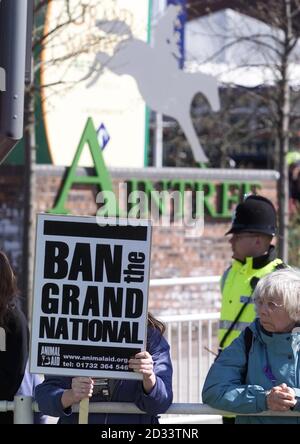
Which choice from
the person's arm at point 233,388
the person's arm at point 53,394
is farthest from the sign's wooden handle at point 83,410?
the person's arm at point 233,388

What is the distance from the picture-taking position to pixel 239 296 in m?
6.28

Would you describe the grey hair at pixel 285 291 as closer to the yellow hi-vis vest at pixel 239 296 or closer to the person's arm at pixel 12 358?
the person's arm at pixel 12 358

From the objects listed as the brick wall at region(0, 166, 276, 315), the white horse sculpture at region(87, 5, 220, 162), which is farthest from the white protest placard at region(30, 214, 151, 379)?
the white horse sculpture at region(87, 5, 220, 162)

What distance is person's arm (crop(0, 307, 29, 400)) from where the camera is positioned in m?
4.97

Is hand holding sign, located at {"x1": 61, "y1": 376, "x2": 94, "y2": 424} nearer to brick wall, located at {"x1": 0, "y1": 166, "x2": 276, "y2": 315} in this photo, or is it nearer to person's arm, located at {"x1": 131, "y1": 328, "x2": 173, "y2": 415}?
person's arm, located at {"x1": 131, "y1": 328, "x2": 173, "y2": 415}

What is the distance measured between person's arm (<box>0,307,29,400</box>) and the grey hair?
4.04 feet

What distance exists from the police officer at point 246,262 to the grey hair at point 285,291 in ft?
5.65

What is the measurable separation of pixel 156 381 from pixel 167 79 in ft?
36.1

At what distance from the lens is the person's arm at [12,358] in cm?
497

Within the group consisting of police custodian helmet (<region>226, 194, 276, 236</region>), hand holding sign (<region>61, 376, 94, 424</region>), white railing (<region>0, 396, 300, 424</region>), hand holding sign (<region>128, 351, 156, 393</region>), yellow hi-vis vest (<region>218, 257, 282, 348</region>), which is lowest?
Result: white railing (<region>0, 396, 300, 424</region>)

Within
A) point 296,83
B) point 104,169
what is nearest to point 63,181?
point 104,169

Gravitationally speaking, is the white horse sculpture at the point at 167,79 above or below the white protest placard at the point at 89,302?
above

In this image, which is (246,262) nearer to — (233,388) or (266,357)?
(266,357)

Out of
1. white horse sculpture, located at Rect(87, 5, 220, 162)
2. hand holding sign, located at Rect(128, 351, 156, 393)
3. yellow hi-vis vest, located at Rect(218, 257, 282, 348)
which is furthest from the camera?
white horse sculpture, located at Rect(87, 5, 220, 162)
